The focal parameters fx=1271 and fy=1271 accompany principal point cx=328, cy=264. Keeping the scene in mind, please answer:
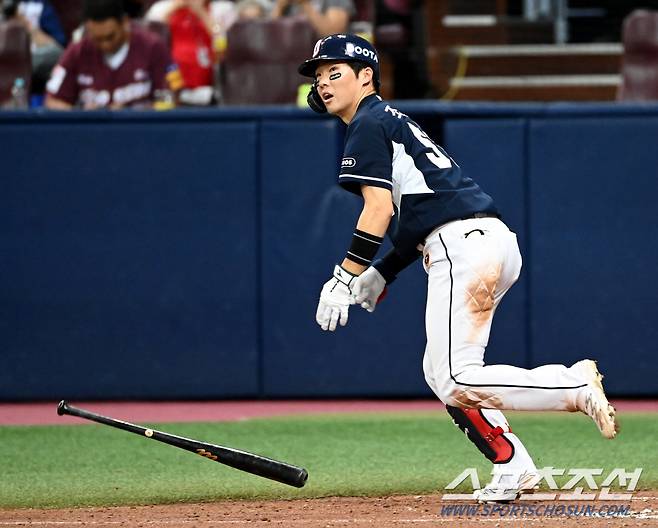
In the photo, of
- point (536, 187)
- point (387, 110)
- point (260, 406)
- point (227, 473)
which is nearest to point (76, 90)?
point (260, 406)

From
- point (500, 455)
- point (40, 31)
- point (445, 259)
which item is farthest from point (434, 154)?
point (40, 31)

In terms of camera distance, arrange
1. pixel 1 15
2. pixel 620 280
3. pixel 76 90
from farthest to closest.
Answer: pixel 1 15
pixel 76 90
pixel 620 280

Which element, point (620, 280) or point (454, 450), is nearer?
point (454, 450)

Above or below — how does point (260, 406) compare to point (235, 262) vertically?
below

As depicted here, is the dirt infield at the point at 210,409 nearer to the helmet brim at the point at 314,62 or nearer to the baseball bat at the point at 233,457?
the baseball bat at the point at 233,457

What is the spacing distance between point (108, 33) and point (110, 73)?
28 cm

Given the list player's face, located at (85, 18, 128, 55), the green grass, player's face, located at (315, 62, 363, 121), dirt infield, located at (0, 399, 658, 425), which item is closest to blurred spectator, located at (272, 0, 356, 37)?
player's face, located at (85, 18, 128, 55)

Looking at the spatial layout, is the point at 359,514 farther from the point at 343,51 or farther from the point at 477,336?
the point at 343,51

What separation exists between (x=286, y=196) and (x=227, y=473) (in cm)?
251

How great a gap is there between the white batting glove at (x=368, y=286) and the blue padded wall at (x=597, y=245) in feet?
9.45

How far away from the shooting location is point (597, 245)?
7.85 meters

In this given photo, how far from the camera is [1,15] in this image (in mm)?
10938

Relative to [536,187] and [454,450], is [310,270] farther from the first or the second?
[454,450]

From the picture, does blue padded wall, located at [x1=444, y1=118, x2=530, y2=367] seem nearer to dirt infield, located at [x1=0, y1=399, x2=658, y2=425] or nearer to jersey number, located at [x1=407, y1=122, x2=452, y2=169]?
dirt infield, located at [x1=0, y1=399, x2=658, y2=425]
